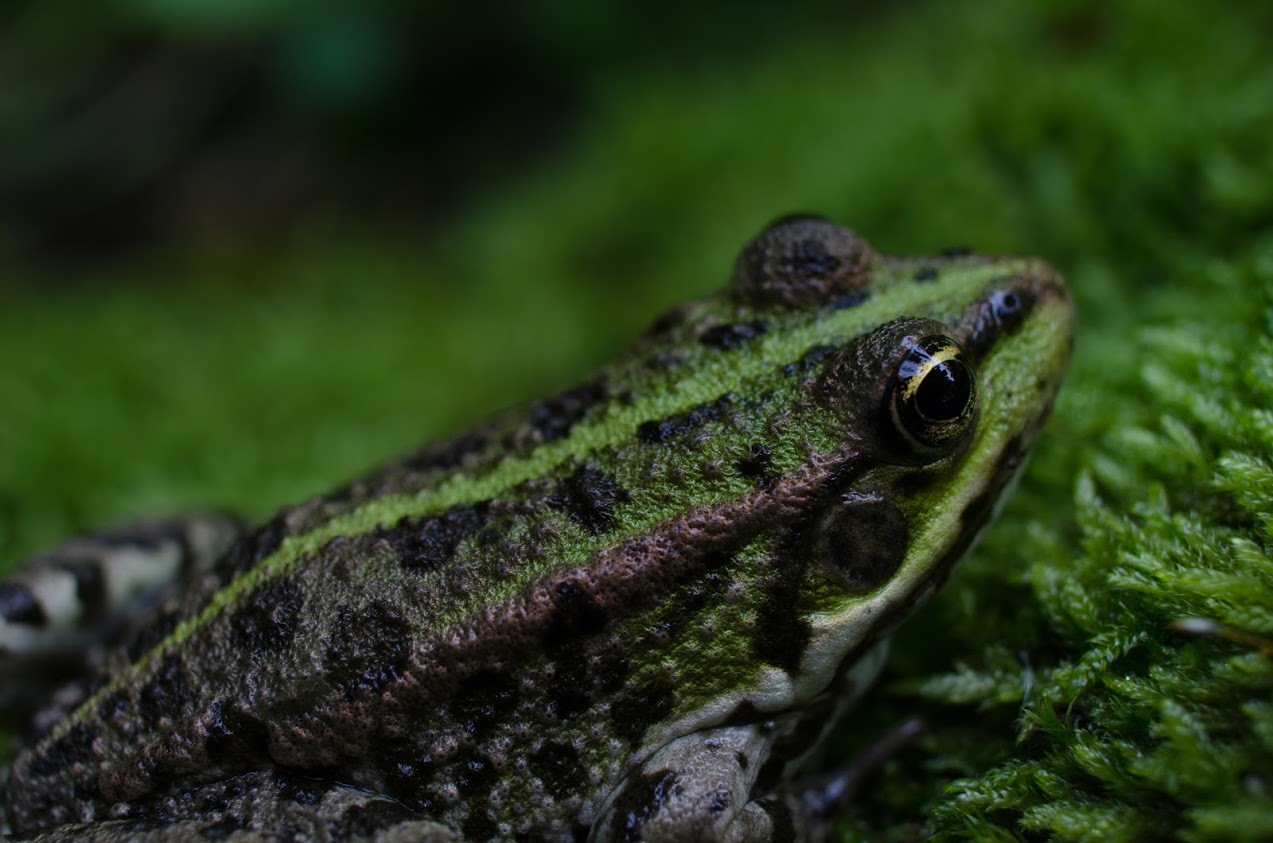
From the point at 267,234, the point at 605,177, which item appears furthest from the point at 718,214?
the point at 267,234

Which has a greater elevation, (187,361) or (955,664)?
(187,361)

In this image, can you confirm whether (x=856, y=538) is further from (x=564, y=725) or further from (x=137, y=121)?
(x=137, y=121)

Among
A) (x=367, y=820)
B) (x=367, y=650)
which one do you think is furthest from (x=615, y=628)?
(x=367, y=820)

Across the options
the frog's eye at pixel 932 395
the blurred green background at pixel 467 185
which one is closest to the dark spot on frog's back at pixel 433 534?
the frog's eye at pixel 932 395

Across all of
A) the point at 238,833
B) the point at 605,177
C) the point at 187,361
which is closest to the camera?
the point at 238,833

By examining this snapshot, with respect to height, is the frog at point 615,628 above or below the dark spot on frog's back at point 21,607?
below

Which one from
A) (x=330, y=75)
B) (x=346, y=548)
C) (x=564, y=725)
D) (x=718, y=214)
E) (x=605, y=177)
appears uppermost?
(x=330, y=75)

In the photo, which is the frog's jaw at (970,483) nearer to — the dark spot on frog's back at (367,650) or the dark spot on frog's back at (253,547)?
the dark spot on frog's back at (367,650)

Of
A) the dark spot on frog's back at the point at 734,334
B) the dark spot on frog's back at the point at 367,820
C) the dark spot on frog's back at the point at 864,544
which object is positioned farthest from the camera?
the dark spot on frog's back at the point at 734,334
